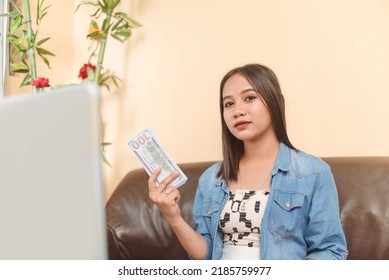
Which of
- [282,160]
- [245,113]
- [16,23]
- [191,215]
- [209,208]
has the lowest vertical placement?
[191,215]

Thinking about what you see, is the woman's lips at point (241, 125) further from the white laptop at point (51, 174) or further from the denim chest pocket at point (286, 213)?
the white laptop at point (51, 174)

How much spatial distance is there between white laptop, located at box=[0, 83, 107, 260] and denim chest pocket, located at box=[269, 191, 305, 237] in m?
0.86

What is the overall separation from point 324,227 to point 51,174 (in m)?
0.93

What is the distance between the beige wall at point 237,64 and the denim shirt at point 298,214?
1.74 ft

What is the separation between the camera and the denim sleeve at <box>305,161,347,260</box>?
1103 millimetres

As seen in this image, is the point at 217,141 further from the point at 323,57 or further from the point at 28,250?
the point at 28,250

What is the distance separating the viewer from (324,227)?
1.10 metres

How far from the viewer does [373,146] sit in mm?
1618

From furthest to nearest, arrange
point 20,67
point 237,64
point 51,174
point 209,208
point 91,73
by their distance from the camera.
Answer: point 91,73
point 20,67
point 237,64
point 209,208
point 51,174

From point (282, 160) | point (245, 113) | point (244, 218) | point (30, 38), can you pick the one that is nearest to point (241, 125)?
point (245, 113)

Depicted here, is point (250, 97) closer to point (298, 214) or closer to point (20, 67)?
point (298, 214)

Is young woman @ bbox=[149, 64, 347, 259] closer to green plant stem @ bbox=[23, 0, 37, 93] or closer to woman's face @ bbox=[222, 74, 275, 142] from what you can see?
woman's face @ bbox=[222, 74, 275, 142]

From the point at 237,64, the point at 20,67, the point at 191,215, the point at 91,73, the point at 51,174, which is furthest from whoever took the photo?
the point at 91,73

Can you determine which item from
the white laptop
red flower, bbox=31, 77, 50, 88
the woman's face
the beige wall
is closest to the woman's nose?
the woman's face
